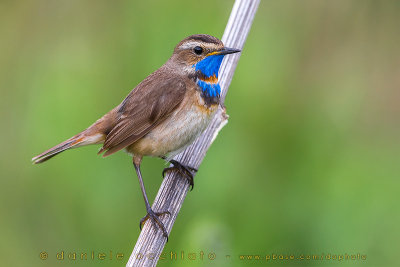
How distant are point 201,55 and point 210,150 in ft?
2.68

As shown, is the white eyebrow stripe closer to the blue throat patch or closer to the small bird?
the small bird

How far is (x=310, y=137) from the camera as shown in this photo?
514 centimetres

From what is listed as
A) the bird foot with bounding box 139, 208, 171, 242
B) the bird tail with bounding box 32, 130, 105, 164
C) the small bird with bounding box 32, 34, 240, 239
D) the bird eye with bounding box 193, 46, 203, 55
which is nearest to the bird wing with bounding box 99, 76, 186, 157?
the small bird with bounding box 32, 34, 240, 239

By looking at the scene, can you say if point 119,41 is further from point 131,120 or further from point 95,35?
point 131,120

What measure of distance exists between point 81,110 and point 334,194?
2039 mm

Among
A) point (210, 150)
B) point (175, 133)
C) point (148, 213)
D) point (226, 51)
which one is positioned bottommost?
point (148, 213)

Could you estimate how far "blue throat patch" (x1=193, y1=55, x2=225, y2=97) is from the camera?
4.52 metres

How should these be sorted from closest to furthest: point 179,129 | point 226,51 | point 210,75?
point 226,51, point 179,129, point 210,75

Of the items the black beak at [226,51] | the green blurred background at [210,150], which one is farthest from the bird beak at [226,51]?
the green blurred background at [210,150]

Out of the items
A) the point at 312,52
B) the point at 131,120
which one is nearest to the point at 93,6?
the point at 131,120

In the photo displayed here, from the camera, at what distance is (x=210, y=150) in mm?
5023

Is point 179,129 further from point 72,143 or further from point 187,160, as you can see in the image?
point 72,143

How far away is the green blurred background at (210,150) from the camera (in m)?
4.49

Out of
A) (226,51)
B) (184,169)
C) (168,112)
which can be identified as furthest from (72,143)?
(226,51)
